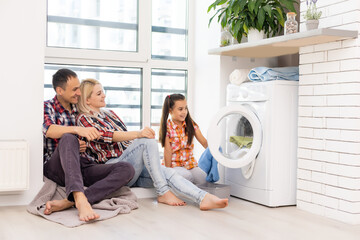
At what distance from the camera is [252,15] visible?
10.5 feet

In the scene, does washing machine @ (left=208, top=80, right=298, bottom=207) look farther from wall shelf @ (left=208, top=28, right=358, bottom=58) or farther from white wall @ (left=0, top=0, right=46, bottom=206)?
white wall @ (left=0, top=0, right=46, bottom=206)

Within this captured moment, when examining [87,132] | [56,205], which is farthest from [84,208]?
[87,132]

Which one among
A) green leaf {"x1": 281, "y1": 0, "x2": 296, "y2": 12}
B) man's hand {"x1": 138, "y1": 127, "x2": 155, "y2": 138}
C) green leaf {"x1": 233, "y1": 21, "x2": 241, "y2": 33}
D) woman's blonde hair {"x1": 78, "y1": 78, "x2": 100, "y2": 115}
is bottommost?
man's hand {"x1": 138, "y1": 127, "x2": 155, "y2": 138}

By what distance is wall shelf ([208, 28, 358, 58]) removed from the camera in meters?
2.46

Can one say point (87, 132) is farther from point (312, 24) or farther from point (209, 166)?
point (312, 24)

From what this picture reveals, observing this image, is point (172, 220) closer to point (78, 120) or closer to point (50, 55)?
point (78, 120)

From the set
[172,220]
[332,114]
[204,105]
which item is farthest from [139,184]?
[332,114]

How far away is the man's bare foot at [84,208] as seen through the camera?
238cm

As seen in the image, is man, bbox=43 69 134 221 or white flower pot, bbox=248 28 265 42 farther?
white flower pot, bbox=248 28 265 42

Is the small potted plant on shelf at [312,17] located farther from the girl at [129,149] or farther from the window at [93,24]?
the window at [93,24]

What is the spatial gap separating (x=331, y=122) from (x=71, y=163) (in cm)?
146

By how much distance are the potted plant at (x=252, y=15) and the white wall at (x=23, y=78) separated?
1.26 metres

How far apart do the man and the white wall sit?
3.1 inches

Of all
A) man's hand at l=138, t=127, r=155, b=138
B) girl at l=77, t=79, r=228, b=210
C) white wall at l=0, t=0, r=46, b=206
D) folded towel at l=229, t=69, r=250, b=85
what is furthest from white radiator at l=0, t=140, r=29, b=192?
folded towel at l=229, t=69, r=250, b=85
